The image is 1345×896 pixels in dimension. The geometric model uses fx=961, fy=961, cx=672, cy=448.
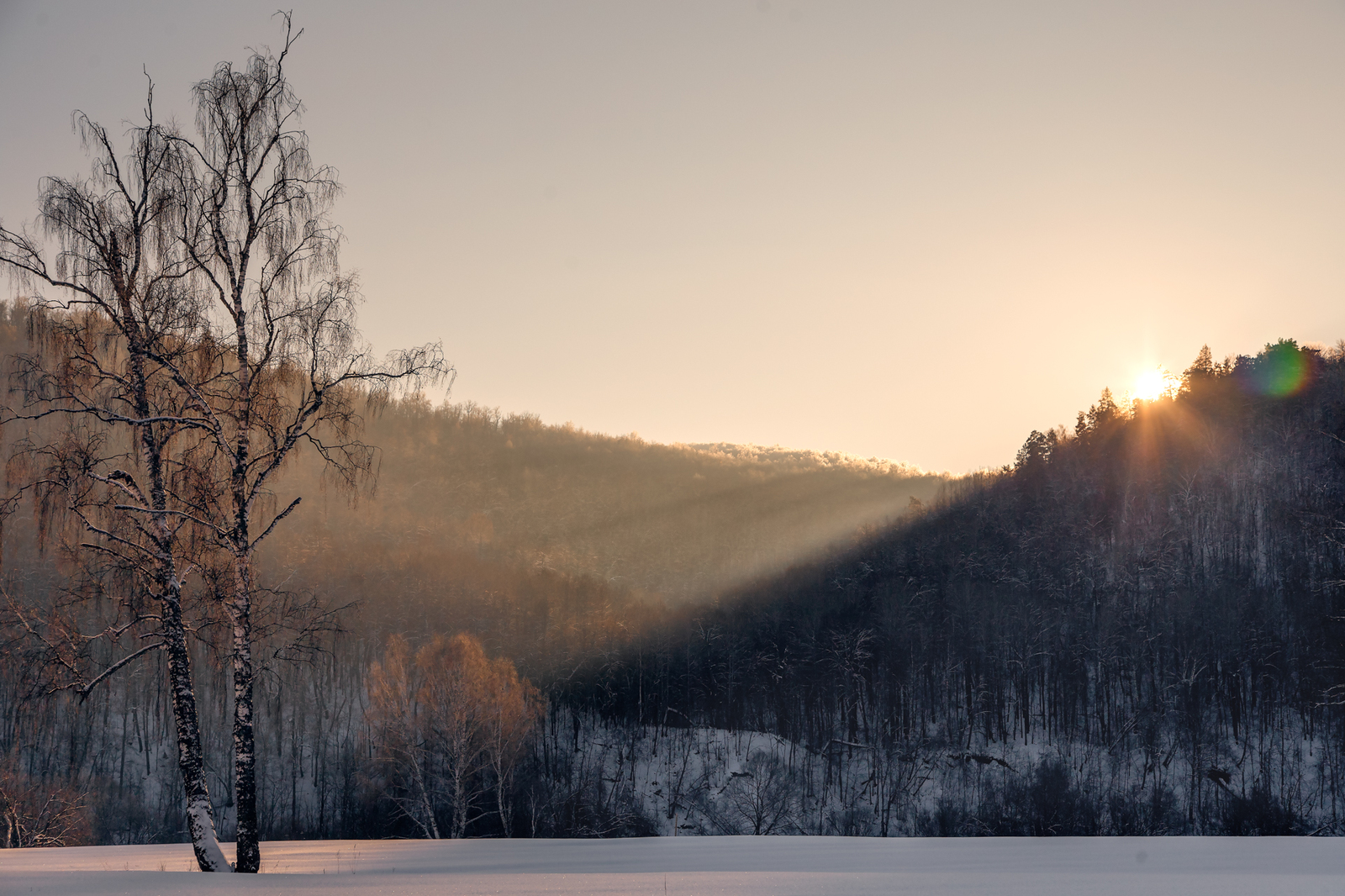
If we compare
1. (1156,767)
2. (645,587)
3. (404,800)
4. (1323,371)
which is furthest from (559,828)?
(1323,371)

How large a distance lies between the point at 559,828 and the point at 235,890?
165ft

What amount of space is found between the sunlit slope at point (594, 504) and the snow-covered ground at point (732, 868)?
286 feet

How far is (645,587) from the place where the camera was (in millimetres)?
119938

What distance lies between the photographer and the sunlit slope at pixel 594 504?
12016 cm

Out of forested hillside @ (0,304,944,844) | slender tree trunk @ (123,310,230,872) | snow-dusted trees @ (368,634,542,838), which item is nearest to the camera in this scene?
slender tree trunk @ (123,310,230,872)

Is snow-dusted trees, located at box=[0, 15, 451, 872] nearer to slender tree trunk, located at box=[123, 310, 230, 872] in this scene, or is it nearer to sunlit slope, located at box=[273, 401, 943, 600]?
slender tree trunk, located at box=[123, 310, 230, 872]

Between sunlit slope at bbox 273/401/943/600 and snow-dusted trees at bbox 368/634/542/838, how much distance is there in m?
47.3

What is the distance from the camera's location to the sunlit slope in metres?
120

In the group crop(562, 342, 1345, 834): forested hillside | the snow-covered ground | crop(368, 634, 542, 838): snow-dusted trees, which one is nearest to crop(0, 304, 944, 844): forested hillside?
the snow-covered ground

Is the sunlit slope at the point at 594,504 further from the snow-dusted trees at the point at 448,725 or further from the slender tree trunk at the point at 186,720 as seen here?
the slender tree trunk at the point at 186,720

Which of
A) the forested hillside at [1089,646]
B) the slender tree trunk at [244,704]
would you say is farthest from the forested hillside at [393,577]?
the forested hillside at [1089,646]

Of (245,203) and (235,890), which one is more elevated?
(245,203)

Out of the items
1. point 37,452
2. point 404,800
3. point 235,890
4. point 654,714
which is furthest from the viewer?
point 654,714

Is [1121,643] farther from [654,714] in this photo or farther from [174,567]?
[174,567]
